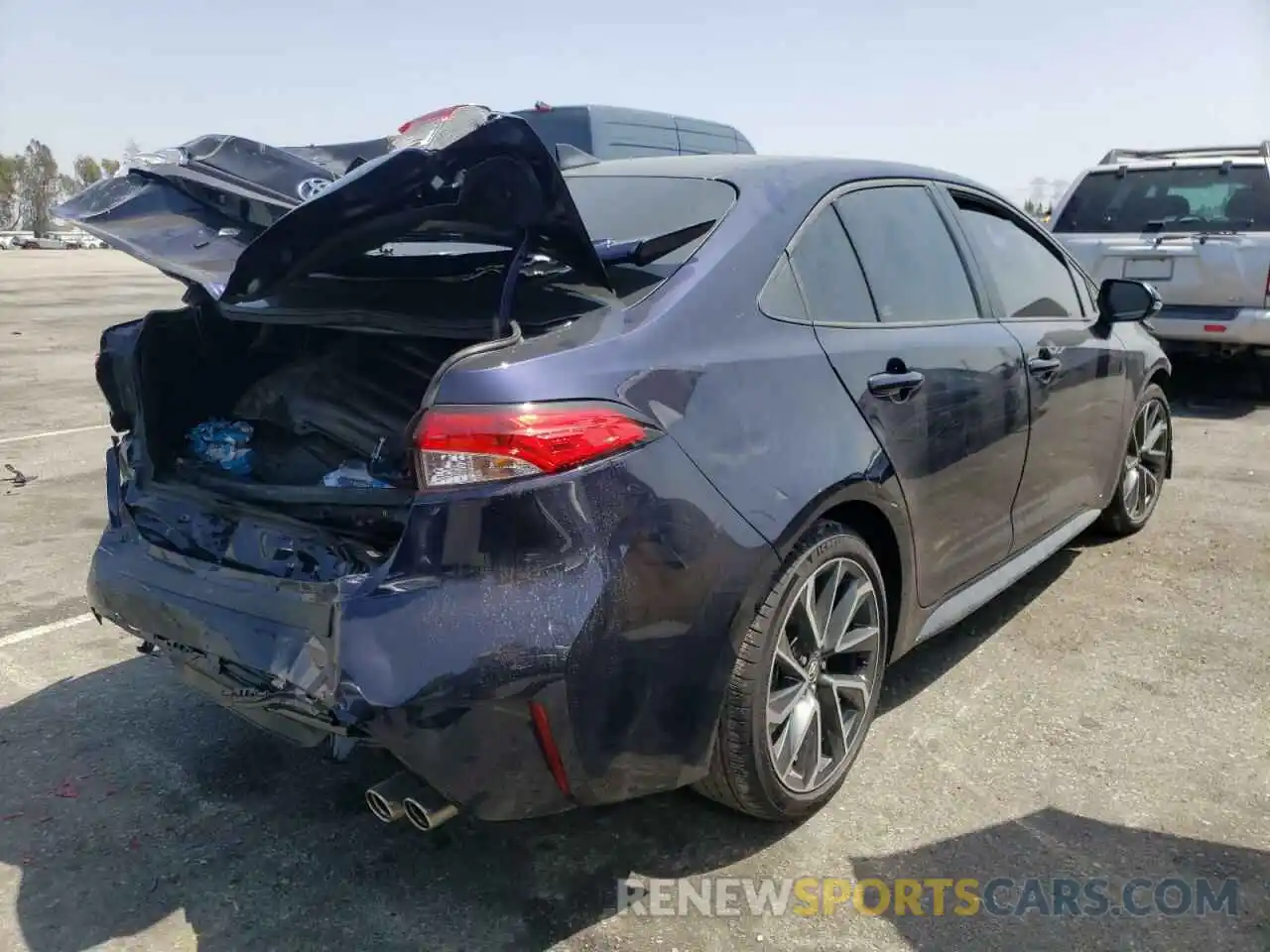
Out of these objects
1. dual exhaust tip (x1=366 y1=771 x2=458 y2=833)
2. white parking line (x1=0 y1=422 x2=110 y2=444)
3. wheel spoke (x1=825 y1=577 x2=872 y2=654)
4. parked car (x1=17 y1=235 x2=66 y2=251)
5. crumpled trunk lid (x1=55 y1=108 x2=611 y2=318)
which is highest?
crumpled trunk lid (x1=55 y1=108 x2=611 y2=318)

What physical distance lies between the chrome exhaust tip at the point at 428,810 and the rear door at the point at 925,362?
1440 mm

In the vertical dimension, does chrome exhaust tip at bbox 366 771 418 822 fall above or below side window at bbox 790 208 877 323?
below

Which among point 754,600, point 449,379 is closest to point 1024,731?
point 754,600

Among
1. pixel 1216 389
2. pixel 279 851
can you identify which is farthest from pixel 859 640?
pixel 1216 389

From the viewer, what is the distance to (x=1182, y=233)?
8219 millimetres

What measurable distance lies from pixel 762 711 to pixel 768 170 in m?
1.52

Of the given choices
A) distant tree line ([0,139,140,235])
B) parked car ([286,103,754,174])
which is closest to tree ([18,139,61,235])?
distant tree line ([0,139,140,235])

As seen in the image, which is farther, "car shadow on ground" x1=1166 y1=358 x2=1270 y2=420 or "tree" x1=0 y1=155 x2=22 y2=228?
"tree" x1=0 y1=155 x2=22 y2=228

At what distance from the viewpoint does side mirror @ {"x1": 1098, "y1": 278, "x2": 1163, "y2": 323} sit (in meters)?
4.27

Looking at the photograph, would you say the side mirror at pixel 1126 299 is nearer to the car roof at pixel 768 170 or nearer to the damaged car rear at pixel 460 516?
the car roof at pixel 768 170

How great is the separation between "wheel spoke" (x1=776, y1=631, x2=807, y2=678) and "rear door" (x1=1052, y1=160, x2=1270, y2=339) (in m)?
5.86

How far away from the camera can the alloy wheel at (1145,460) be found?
4.88 metres

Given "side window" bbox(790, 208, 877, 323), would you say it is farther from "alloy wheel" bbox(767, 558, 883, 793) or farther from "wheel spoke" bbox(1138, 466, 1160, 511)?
"wheel spoke" bbox(1138, 466, 1160, 511)

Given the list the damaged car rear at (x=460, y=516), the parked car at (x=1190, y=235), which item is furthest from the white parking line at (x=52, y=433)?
the parked car at (x=1190, y=235)
